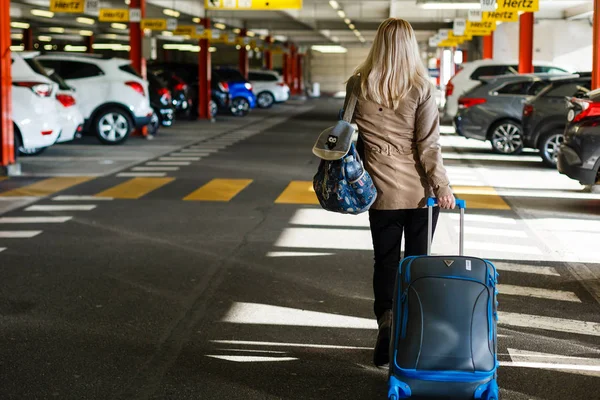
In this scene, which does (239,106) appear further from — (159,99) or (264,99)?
(159,99)

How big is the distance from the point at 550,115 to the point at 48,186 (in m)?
8.45

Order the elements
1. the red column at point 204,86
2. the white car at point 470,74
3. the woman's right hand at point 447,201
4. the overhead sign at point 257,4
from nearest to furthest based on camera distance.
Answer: the woman's right hand at point 447,201
the overhead sign at point 257,4
the white car at point 470,74
the red column at point 204,86

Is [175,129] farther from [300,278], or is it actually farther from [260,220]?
[300,278]

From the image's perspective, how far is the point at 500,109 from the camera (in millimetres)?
20203

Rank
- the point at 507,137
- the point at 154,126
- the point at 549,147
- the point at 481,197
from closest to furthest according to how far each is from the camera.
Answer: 1. the point at 481,197
2. the point at 549,147
3. the point at 507,137
4. the point at 154,126

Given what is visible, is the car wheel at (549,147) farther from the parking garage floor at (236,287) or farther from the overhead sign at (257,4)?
the overhead sign at (257,4)

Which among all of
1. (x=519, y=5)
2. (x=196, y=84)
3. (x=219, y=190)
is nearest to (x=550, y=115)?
(x=519, y=5)

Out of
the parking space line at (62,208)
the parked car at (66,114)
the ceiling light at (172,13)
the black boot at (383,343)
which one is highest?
the ceiling light at (172,13)

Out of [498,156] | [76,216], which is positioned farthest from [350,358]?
[498,156]

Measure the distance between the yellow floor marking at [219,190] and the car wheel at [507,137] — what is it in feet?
23.1

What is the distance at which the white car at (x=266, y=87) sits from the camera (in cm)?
4728

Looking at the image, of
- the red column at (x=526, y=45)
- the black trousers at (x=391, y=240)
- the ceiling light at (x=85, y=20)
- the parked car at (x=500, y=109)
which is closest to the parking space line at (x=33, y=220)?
the black trousers at (x=391, y=240)

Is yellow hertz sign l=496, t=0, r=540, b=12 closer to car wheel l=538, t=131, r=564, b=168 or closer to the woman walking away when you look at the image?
car wheel l=538, t=131, r=564, b=168

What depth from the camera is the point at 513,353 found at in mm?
5957
